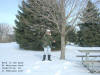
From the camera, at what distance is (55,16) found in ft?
22.0

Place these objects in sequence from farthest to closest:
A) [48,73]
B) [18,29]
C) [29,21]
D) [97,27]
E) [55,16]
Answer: [97,27] → [18,29] → [29,21] → [55,16] → [48,73]

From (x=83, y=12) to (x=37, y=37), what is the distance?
5.32m

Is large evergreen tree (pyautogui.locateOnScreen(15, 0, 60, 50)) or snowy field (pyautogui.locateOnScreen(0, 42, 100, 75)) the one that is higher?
large evergreen tree (pyautogui.locateOnScreen(15, 0, 60, 50))

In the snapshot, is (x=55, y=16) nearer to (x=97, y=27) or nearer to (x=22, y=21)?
(x=22, y=21)

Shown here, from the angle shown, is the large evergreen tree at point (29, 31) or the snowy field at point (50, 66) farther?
the large evergreen tree at point (29, 31)

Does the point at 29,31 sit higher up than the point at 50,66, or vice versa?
the point at 29,31

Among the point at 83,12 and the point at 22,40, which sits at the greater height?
the point at 83,12

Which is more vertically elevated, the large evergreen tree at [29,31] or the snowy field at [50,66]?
the large evergreen tree at [29,31]

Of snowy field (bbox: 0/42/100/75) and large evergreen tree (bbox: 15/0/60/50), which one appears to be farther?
large evergreen tree (bbox: 15/0/60/50)

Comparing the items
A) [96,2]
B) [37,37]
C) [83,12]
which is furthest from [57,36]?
[96,2]

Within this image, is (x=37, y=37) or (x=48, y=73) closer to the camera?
(x=48, y=73)

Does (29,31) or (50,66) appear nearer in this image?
(50,66)

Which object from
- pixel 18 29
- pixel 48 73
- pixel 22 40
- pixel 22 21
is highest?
pixel 22 21

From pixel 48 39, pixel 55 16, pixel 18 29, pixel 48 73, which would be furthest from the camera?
pixel 18 29
